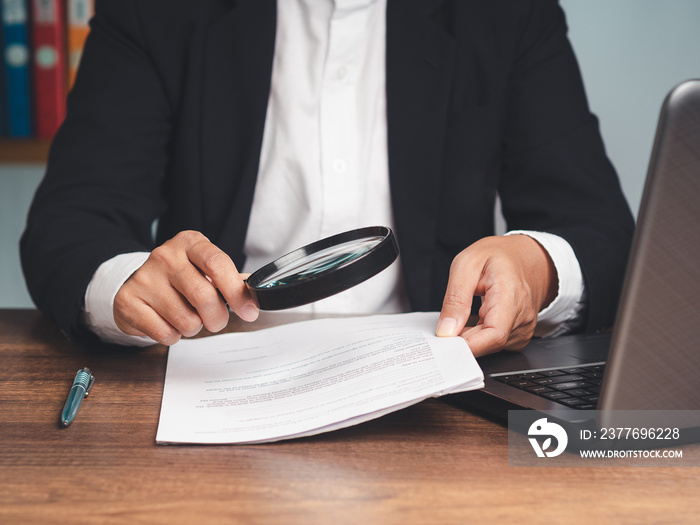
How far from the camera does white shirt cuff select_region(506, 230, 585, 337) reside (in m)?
0.98

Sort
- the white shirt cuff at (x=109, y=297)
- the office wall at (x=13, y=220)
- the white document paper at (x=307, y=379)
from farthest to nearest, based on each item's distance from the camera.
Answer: the office wall at (x=13, y=220)
the white shirt cuff at (x=109, y=297)
the white document paper at (x=307, y=379)

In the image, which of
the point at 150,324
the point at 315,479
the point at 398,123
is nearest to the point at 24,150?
the point at 398,123

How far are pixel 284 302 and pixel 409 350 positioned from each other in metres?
0.15

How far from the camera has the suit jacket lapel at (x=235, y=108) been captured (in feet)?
4.22

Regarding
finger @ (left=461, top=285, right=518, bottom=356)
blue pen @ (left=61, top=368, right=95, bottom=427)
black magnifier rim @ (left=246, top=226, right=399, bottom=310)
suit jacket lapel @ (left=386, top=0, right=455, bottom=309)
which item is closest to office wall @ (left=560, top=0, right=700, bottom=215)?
suit jacket lapel @ (left=386, top=0, right=455, bottom=309)

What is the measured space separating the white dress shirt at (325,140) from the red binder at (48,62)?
3.05 ft

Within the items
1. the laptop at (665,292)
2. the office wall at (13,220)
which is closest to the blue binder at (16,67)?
the office wall at (13,220)

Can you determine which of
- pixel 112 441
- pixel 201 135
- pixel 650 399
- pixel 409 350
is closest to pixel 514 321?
pixel 409 350

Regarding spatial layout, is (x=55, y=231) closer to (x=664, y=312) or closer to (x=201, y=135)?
(x=201, y=135)

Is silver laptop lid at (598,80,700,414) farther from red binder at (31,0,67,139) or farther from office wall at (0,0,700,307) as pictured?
red binder at (31,0,67,139)

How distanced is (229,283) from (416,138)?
2.24ft

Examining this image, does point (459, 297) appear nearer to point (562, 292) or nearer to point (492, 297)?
point (492, 297)

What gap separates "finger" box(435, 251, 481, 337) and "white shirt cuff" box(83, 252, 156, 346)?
0.43m

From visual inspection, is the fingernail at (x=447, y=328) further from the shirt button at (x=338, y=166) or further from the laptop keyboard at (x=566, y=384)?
the shirt button at (x=338, y=166)
